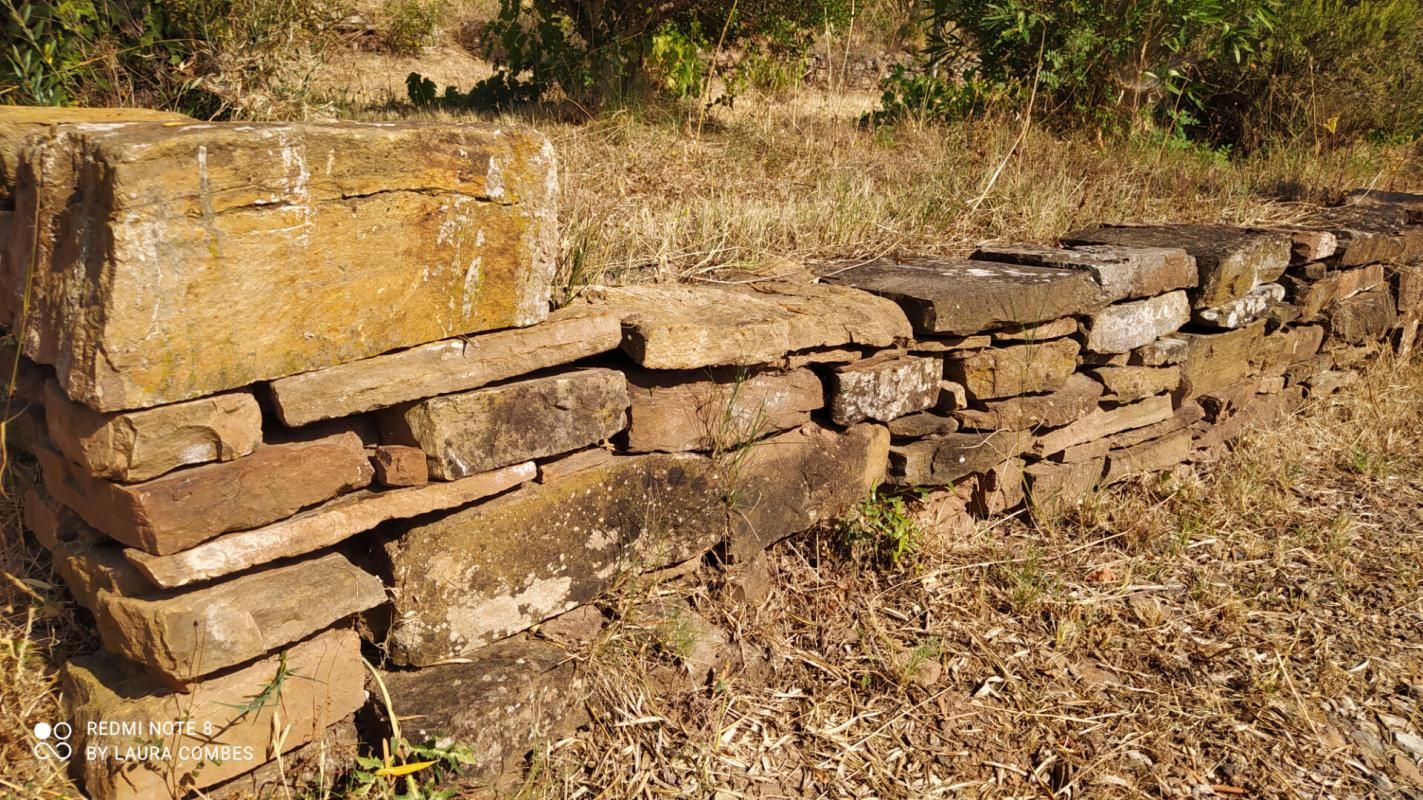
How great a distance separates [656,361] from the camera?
250cm

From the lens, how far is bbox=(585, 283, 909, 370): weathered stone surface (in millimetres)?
2525

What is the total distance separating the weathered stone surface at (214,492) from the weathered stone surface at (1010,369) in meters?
1.90

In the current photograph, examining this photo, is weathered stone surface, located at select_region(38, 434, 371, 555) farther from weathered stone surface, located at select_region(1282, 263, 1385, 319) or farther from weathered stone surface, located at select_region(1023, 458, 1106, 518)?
weathered stone surface, located at select_region(1282, 263, 1385, 319)

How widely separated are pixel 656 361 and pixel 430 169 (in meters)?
0.69

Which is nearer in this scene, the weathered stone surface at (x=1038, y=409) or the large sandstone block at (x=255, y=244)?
the large sandstone block at (x=255, y=244)

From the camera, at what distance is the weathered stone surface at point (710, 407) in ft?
8.50

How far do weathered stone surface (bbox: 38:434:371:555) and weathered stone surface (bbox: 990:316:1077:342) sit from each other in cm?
206

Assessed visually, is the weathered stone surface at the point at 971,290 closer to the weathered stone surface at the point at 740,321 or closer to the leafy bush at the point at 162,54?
the weathered stone surface at the point at 740,321

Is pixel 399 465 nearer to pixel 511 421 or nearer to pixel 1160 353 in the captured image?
pixel 511 421

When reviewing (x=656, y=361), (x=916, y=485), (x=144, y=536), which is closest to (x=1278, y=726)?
(x=916, y=485)

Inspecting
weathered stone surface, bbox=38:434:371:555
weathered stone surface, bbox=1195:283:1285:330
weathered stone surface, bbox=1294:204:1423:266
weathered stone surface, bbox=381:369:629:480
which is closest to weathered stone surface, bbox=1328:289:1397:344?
weathered stone surface, bbox=1294:204:1423:266

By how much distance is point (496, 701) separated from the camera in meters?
2.23

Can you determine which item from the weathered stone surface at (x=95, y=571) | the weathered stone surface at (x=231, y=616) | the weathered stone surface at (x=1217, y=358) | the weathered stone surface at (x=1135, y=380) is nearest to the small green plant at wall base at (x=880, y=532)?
the weathered stone surface at (x=1135, y=380)

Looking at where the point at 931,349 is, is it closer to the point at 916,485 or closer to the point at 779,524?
the point at 916,485
